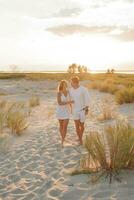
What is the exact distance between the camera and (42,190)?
5.73 meters

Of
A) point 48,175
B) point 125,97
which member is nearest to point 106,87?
point 125,97

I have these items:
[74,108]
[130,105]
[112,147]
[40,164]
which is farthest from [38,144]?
[130,105]

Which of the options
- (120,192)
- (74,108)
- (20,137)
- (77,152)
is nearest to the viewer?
(120,192)

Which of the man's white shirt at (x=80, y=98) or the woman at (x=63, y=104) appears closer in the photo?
the man's white shirt at (x=80, y=98)

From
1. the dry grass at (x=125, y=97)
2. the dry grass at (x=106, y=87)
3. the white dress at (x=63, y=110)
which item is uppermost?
the white dress at (x=63, y=110)

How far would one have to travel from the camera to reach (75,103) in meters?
8.66

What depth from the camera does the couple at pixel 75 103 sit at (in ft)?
28.3

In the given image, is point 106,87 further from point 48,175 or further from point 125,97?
point 48,175

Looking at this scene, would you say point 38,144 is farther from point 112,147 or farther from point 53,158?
point 112,147

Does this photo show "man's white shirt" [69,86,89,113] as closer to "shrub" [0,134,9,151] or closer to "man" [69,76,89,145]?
"man" [69,76,89,145]

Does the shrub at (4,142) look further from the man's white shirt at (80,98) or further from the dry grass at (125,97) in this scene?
the dry grass at (125,97)

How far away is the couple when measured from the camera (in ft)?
28.3

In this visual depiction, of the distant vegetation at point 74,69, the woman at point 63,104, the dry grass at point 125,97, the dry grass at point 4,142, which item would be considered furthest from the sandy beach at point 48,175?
the distant vegetation at point 74,69

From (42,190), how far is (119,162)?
123 centimetres
